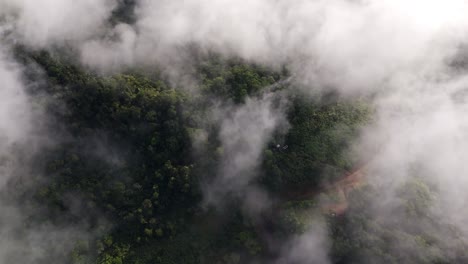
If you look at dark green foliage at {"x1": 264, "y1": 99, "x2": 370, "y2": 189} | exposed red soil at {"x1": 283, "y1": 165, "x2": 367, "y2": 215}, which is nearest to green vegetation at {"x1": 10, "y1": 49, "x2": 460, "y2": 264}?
dark green foliage at {"x1": 264, "y1": 99, "x2": 370, "y2": 189}

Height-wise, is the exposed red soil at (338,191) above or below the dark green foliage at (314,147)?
below

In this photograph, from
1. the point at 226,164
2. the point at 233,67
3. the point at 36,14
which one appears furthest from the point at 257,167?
the point at 36,14

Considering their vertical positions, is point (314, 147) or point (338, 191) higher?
point (314, 147)

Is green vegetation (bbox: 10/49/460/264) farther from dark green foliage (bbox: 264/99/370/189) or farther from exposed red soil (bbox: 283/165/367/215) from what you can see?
exposed red soil (bbox: 283/165/367/215)

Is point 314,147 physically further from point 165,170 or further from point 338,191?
point 165,170

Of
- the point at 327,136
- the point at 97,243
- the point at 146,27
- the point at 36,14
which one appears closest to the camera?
the point at 97,243

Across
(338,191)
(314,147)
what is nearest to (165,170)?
(314,147)

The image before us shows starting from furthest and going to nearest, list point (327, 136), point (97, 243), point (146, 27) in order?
point (146, 27), point (327, 136), point (97, 243)

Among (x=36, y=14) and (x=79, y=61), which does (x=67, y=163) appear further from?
(x=36, y=14)

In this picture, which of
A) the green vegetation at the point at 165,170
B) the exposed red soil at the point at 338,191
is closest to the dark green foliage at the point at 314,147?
the green vegetation at the point at 165,170

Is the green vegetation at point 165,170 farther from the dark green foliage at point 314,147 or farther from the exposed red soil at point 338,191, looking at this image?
the exposed red soil at point 338,191

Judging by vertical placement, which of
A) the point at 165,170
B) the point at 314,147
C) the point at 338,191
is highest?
the point at 165,170
